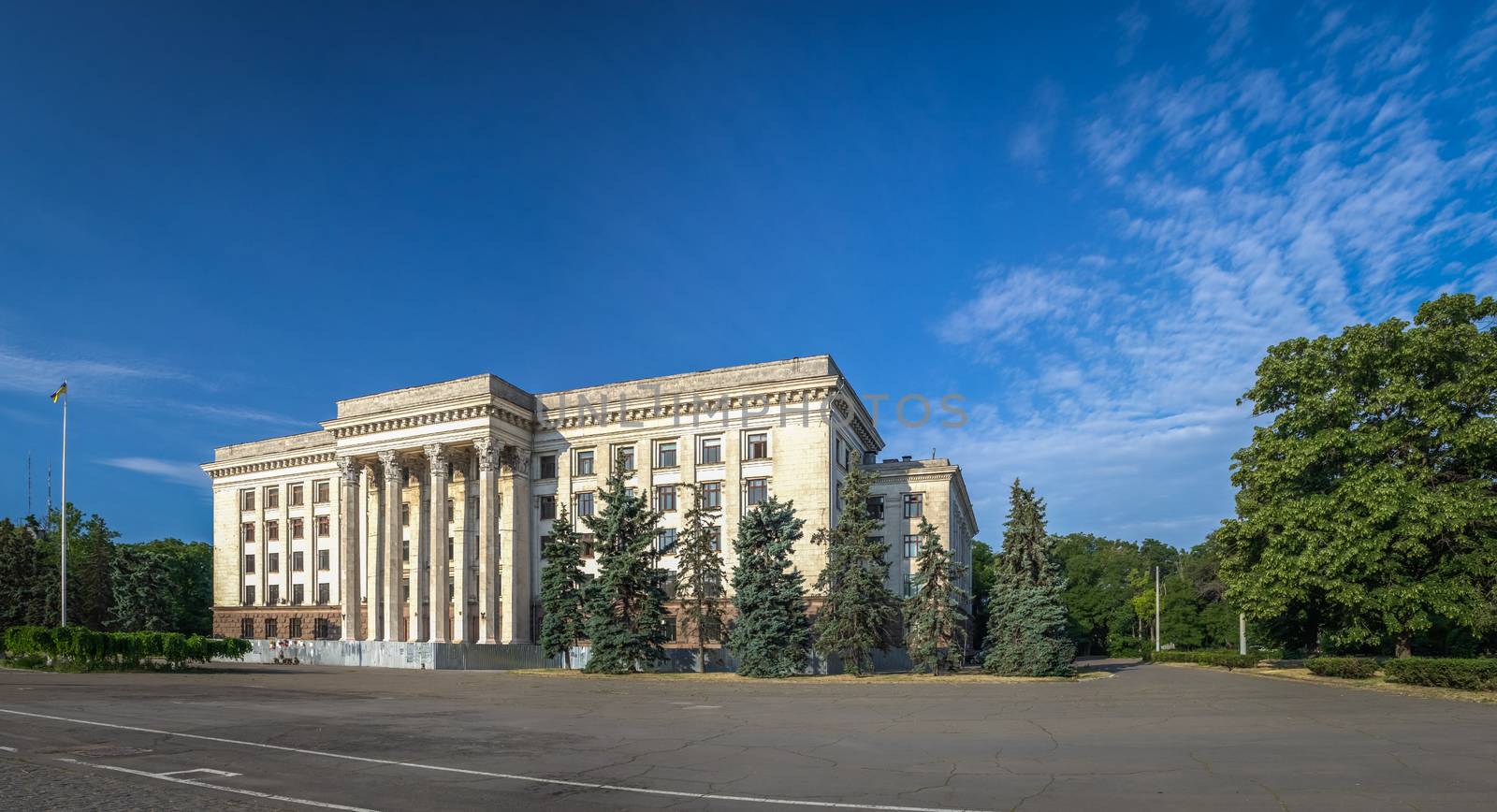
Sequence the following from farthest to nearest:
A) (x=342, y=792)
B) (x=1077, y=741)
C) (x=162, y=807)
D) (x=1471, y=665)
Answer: (x=1471, y=665) < (x=1077, y=741) < (x=342, y=792) < (x=162, y=807)

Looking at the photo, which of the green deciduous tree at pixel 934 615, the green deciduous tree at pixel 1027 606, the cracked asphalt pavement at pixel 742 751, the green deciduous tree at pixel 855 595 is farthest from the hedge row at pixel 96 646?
the green deciduous tree at pixel 1027 606

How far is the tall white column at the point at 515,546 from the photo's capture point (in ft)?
168

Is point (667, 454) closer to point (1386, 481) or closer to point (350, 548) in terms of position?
point (350, 548)

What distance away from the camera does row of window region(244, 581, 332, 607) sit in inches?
2436

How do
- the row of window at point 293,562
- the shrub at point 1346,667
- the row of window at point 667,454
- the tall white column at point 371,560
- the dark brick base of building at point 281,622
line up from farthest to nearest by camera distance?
the row of window at point 293,562, the dark brick base of building at point 281,622, the tall white column at point 371,560, the row of window at point 667,454, the shrub at point 1346,667

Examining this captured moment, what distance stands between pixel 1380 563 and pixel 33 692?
42.4 metres

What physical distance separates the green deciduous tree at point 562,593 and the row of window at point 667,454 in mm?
6137

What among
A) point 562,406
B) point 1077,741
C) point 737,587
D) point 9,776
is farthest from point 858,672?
point 9,776

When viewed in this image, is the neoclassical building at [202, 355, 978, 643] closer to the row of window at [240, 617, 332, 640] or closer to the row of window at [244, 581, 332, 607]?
the row of window at [240, 617, 332, 640]

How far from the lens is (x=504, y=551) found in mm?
52344

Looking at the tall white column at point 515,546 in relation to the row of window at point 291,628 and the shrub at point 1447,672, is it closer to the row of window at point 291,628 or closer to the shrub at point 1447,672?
the row of window at point 291,628

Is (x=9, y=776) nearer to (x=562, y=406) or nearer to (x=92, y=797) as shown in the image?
(x=92, y=797)

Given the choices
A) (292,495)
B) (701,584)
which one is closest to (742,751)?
(701,584)

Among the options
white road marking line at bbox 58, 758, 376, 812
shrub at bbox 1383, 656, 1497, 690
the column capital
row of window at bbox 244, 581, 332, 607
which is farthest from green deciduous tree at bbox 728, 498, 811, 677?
row of window at bbox 244, 581, 332, 607
